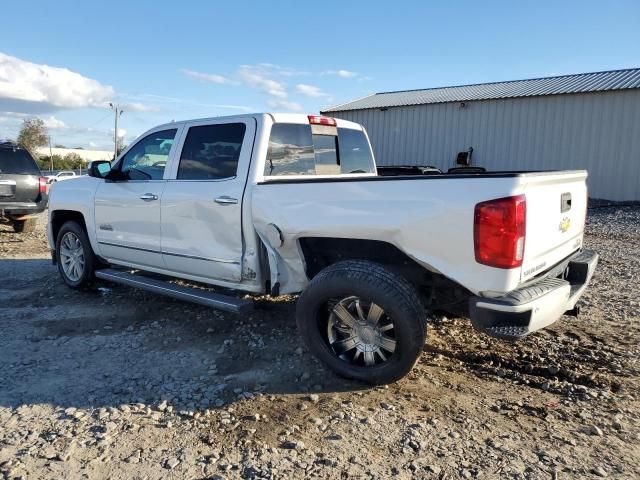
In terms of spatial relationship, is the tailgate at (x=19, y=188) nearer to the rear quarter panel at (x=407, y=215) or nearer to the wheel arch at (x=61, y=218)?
the wheel arch at (x=61, y=218)

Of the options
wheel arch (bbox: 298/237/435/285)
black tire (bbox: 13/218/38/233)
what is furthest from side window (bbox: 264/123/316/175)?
black tire (bbox: 13/218/38/233)

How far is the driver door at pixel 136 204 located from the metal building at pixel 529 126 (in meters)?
16.0

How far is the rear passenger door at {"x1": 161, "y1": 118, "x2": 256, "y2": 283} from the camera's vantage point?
4.41 meters

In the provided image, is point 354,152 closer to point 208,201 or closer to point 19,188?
point 208,201

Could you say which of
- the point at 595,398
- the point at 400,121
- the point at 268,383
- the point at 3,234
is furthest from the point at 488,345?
the point at 400,121

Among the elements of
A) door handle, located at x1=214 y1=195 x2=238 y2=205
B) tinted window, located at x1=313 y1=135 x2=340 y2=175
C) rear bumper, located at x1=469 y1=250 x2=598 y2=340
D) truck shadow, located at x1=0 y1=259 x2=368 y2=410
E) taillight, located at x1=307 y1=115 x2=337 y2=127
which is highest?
taillight, located at x1=307 y1=115 x2=337 y2=127

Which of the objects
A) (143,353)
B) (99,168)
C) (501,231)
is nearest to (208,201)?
(143,353)

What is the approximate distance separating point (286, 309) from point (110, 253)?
210 cm

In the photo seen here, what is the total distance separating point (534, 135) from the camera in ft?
59.6

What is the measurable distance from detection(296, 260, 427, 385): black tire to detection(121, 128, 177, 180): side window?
7.65 ft

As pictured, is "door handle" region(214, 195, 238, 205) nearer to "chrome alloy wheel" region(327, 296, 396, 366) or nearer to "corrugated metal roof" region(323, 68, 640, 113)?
"chrome alloy wheel" region(327, 296, 396, 366)

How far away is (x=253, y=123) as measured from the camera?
4.51 m

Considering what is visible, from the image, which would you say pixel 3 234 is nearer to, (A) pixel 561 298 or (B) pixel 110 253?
(B) pixel 110 253

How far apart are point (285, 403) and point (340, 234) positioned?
1240mm
